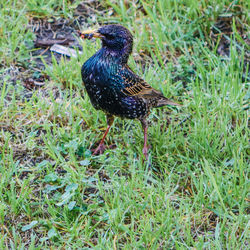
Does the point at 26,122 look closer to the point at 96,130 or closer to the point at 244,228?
the point at 96,130

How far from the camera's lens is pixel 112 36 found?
4.29 metres

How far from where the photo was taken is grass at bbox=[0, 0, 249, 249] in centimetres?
391

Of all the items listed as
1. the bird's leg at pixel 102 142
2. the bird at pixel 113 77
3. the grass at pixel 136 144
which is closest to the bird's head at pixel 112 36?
the bird at pixel 113 77

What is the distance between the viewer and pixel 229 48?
18.6 ft

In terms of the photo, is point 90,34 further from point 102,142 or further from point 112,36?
point 102,142

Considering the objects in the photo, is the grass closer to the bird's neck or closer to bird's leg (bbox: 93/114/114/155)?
bird's leg (bbox: 93/114/114/155)

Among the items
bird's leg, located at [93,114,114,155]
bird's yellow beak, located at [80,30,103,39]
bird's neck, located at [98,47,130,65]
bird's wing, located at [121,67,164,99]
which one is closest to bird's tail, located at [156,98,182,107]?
bird's wing, located at [121,67,164,99]

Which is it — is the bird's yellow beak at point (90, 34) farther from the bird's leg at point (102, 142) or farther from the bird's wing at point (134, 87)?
the bird's leg at point (102, 142)

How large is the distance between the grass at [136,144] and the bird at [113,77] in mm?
435

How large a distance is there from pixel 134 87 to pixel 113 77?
27 centimetres

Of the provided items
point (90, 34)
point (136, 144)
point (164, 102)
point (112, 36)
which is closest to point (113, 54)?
point (112, 36)

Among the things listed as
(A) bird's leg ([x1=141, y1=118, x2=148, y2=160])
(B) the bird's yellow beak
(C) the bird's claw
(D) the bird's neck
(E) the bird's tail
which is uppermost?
(B) the bird's yellow beak

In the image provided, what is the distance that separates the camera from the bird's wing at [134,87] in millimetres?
4402

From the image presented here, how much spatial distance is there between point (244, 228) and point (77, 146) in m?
1.68
